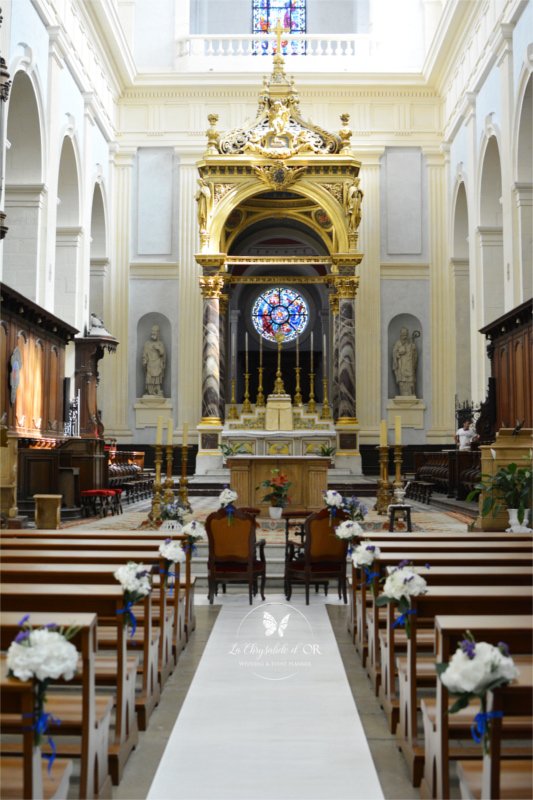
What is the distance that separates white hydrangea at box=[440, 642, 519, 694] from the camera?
244 centimetres

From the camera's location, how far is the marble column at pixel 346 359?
19.0m

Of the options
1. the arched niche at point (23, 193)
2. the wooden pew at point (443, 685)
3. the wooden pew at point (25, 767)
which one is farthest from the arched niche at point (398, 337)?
the wooden pew at point (25, 767)

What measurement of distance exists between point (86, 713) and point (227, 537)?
446 cm

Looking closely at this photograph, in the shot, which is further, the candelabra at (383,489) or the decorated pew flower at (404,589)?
the candelabra at (383,489)

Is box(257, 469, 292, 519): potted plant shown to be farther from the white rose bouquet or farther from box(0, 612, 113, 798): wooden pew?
box(0, 612, 113, 798): wooden pew

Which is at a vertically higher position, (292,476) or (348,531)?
(292,476)

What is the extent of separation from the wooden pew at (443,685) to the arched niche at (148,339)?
18.9 metres

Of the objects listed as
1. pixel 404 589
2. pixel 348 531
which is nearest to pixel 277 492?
pixel 348 531

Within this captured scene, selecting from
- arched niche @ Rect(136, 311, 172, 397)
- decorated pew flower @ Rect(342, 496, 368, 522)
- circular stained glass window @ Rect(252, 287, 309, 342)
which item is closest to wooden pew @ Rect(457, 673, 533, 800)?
decorated pew flower @ Rect(342, 496, 368, 522)

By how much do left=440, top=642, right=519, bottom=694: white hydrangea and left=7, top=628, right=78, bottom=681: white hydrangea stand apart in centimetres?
108

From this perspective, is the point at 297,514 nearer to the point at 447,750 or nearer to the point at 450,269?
the point at 447,750

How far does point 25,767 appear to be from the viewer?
8.59ft

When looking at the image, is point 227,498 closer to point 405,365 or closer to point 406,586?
point 406,586

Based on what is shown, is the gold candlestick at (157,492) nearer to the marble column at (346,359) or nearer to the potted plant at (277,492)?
the potted plant at (277,492)
